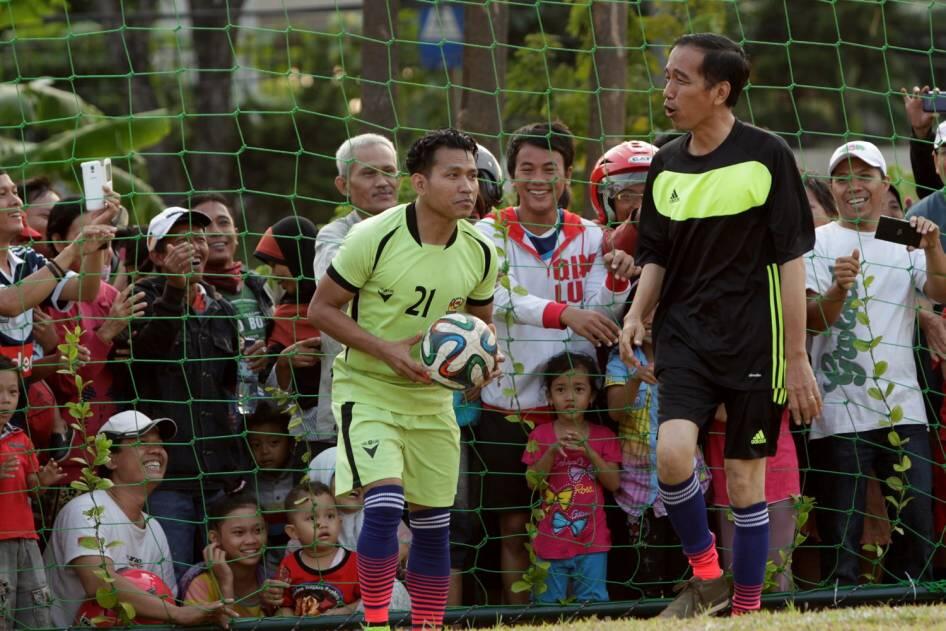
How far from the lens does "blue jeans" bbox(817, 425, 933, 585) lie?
22.3ft

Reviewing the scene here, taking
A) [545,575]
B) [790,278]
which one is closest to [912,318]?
[790,278]

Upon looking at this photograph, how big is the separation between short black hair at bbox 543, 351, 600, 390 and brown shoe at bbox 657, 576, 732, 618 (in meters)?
1.22

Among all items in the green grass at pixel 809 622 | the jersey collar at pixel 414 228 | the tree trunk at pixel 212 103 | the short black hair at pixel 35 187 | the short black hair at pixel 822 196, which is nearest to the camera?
the green grass at pixel 809 622

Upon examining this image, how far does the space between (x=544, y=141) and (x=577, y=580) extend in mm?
2058

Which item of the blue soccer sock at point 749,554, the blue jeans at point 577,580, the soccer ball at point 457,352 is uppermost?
the soccer ball at point 457,352

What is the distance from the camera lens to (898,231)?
21.0ft

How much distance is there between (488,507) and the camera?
680 centimetres

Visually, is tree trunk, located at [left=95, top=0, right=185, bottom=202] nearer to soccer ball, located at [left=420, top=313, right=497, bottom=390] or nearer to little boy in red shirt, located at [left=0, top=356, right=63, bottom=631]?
little boy in red shirt, located at [left=0, top=356, right=63, bottom=631]

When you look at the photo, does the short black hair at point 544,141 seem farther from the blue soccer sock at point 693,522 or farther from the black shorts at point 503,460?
the blue soccer sock at point 693,522

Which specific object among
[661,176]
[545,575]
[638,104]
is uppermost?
[638,104]

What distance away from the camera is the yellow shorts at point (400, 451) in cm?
542

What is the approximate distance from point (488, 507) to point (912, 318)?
2197 millimetres

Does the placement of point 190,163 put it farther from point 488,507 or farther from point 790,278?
point 790,278

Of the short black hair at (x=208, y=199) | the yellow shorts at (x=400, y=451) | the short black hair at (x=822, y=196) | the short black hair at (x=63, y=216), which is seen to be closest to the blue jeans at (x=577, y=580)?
the yellow shorts at (x=400, y=451)
